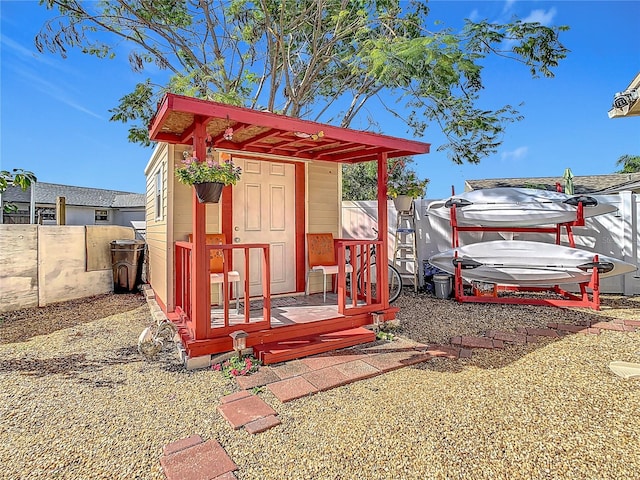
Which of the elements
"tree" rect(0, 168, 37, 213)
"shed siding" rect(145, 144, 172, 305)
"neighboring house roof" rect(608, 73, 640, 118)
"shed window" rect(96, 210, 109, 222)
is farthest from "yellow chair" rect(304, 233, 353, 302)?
"shed window" rect(96, 210, 109, 222)

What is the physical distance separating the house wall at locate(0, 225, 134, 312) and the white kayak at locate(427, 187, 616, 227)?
6.50 m

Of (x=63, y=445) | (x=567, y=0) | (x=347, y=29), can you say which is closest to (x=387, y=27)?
→ (x=347, y=29)

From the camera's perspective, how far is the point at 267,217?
4957mm

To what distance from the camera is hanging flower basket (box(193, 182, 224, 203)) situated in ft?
9.75

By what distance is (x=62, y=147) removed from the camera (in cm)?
1520

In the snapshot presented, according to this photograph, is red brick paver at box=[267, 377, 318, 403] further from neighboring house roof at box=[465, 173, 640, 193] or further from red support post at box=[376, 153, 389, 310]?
neighboring house roof at box=[465, 173, 640, 193]

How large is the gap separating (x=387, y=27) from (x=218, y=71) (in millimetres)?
3695

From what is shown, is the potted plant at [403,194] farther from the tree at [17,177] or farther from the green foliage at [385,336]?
the tree at [17,177]

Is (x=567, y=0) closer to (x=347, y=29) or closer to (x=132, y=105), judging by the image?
(x=347, y=29)

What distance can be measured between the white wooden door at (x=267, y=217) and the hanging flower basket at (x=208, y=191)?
5.39ft

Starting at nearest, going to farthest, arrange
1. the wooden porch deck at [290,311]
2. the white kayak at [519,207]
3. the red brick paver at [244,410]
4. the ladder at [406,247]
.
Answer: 1. the red brick paver at [244,410]
2. the wooden porch deck at [290,311]
3. the white kayak at [519,207]
4. the ladder at [406,247]

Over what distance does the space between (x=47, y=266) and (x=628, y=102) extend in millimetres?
7831

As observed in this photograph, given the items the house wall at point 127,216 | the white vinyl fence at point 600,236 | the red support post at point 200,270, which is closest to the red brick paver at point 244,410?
the red support post at point 200,270

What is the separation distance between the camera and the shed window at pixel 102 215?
23.1 m
